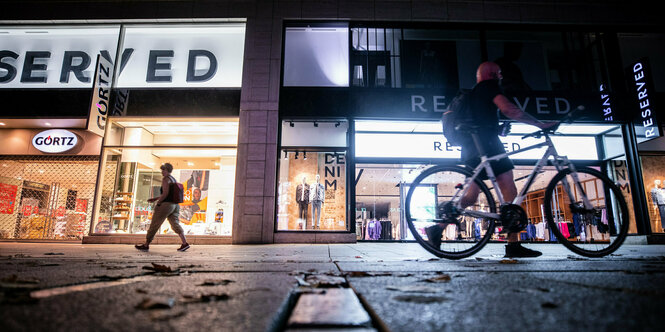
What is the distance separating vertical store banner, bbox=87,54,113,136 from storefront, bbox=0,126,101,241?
7.34ft

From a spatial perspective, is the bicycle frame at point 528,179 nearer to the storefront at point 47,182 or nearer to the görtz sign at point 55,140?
the storefront at point 47,182

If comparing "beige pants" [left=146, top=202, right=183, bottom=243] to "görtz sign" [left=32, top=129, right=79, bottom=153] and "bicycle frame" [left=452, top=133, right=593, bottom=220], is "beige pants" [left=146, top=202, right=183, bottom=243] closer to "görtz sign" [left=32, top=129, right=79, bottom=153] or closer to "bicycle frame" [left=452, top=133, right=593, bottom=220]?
"bicycle frame" [left=452, top=133, right=593, bottom=220]

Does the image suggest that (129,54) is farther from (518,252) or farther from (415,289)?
(415,289)

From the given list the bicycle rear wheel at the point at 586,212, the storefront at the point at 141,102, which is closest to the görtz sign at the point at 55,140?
the storefront at the point at 141,102

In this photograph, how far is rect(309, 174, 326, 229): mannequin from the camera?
7.85 m

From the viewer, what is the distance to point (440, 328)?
66 cm

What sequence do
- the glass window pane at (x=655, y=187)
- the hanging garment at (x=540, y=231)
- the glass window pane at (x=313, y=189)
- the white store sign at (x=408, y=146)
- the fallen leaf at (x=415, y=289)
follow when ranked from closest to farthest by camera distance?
the fallen leaf at (x=415, y=289) → the glass window pane at (x=313, y=189) → the white store sign at (x=408, y=146) → the glass window pane at (x=655, y=187) → the hanging garment at (x=540, y=231)

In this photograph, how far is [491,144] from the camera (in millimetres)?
3107

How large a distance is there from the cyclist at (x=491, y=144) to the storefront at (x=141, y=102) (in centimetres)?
586

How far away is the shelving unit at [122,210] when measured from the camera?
7.96 metres

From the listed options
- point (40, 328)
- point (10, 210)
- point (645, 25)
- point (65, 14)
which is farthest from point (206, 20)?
point (645, 25)

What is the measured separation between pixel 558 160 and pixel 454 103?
104 cm

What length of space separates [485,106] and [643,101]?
7.77m

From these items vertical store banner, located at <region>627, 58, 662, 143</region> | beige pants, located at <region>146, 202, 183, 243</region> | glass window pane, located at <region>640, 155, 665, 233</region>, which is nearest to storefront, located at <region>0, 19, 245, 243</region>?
beige pants, located at <region>146, 202, 183, 243</region>
